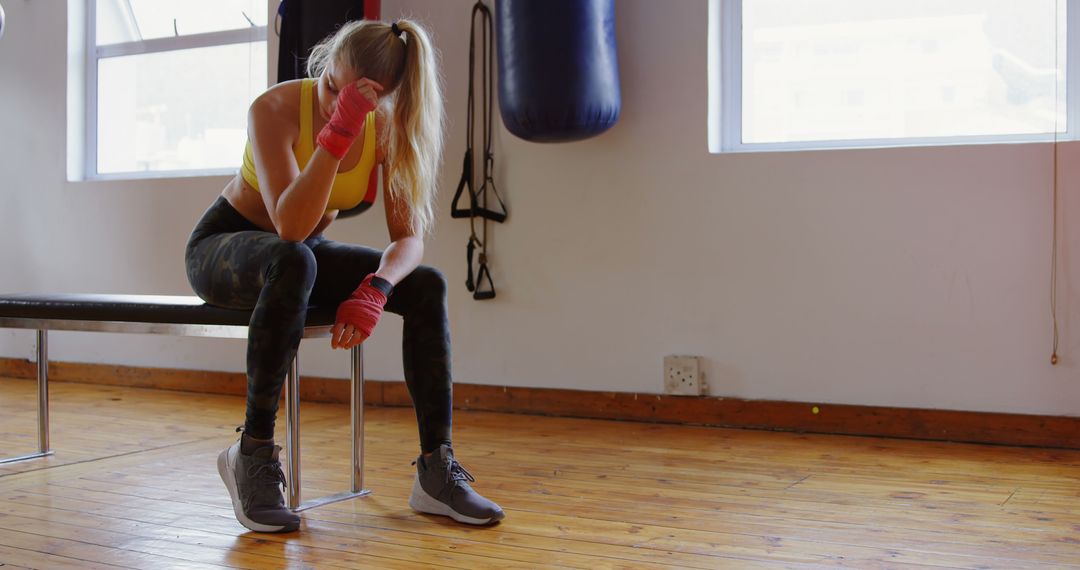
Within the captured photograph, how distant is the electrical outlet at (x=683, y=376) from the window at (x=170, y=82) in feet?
6.15

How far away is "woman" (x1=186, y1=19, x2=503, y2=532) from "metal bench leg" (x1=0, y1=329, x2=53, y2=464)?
29.3 inches

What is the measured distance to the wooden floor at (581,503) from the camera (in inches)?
66.9

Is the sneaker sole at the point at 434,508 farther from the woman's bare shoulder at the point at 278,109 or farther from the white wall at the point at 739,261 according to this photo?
the white wall at the point at 739,261

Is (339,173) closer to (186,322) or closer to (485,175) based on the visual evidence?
(186,322)

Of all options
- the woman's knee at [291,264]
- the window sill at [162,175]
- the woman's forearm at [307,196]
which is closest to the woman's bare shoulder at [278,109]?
the woman's forearm at [307,196]

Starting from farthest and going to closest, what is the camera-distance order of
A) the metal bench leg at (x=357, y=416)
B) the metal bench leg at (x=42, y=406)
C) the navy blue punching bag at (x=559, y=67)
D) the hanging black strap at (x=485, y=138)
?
the hanging black strap at (x=485, y=138) < the navy blue punching bag at (x=559, y=67) < the metal bench leg at (x=42, y=406) < the metal bench leg at (x=357, y=416)

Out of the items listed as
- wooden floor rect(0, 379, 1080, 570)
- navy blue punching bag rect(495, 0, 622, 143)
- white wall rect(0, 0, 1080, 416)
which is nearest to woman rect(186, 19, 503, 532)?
wooden floor rect(0, 379, 1080, 570)

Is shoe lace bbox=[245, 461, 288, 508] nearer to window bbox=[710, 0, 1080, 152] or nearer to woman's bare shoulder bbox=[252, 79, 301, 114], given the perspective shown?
woman's bare shoulder bbox=[252, 79, 301, 114]

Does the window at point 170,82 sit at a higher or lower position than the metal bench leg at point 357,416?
higher

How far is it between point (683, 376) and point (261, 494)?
1621 millimetres

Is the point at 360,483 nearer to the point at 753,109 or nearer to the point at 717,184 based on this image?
the point at 717,184

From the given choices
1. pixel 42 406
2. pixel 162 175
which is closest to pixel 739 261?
pixel 42 406

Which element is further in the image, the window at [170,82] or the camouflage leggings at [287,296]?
the window at [170,82]

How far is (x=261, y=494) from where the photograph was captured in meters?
1.84
